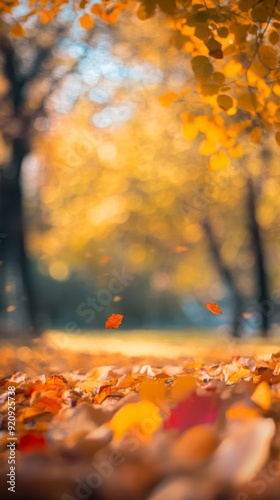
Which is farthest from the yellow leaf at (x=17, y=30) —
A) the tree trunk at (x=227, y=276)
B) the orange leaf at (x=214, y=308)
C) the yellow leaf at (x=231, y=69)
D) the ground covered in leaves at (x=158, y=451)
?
the tree trunk at (x=227, y=276)

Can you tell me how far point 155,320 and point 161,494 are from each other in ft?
86.7

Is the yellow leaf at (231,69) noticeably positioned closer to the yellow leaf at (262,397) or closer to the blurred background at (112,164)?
the yellow leaf at (262,397)

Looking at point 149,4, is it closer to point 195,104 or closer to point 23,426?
point 23,426

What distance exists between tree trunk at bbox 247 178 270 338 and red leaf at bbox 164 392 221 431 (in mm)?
11303

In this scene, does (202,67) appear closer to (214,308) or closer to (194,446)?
(214,308)

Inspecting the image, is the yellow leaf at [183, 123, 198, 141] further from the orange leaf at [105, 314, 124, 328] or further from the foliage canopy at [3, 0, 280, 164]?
the orange leaf at [105, 314, 124, 328]

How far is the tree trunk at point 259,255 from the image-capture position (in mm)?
12969

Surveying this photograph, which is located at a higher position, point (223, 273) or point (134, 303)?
point (223, 273)

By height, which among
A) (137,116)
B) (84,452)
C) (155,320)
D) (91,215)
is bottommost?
(155,320)

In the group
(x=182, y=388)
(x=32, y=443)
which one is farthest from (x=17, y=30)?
(x=32, y=443)

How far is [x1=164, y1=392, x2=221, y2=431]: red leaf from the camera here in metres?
1.64

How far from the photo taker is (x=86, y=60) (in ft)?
39.5

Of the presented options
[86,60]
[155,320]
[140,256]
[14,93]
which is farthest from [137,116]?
[155,320]

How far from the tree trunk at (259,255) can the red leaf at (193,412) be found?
11.3 metres
